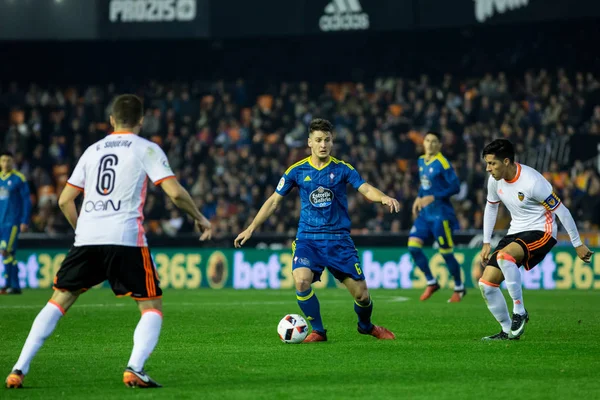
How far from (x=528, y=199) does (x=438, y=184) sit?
19.0 ft

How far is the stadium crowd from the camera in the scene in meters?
24.8

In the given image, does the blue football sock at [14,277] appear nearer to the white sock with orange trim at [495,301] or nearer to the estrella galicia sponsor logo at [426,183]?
the estrella galicia sponsor logo at [426,183]

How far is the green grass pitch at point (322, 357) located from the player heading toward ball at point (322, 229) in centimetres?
45

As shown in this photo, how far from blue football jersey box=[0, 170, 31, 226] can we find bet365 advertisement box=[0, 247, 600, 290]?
11.9 feet

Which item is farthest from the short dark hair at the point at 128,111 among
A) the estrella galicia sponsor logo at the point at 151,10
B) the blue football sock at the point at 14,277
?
the estrella galicia sponsor logo at the point at 151,10

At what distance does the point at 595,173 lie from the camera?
23.5 metres

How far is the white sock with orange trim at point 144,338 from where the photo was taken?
6625mm

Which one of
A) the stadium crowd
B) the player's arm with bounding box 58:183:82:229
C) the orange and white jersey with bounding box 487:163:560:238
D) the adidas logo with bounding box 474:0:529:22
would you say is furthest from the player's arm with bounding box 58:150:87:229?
the adidas logo with bounding box 474:0:529:22

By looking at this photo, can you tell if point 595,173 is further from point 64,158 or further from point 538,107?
point 64,158

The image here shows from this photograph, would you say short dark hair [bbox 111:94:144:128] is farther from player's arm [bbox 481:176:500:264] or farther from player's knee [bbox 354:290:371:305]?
player's arm [bbox 481:176:500:264]

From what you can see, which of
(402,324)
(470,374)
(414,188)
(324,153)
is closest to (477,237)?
(414,188)

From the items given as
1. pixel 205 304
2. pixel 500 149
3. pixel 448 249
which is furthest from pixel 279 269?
pixel 500 149

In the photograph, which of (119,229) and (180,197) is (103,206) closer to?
(119,229)

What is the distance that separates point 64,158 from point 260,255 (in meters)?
9.20
